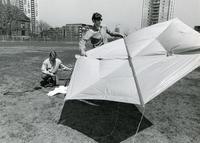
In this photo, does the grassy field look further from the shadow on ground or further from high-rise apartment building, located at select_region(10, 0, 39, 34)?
high-rise apartment building, located at select_region(10, 0, 39, 34)

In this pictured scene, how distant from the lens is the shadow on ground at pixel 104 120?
130 inches

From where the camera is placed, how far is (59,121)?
375 centimetres

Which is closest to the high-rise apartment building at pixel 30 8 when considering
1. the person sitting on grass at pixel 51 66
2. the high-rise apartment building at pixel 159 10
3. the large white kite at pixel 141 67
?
the high-rise apartment building at pixel 159 10

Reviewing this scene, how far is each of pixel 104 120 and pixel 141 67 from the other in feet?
4.78

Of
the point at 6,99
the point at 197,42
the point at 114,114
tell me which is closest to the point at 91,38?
the point at 114,114

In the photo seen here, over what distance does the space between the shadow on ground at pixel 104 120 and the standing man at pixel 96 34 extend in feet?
4.22

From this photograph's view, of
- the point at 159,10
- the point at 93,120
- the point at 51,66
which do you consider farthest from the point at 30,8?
the point at 93,120

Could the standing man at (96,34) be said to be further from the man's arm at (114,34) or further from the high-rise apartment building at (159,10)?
the high-rise apartment building at (159,10)

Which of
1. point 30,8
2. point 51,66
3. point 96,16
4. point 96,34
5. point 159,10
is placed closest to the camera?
point 96,16

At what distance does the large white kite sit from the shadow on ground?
882 mm

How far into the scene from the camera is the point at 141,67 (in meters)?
2.97

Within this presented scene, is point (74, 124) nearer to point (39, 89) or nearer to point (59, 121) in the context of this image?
point (59, 121)

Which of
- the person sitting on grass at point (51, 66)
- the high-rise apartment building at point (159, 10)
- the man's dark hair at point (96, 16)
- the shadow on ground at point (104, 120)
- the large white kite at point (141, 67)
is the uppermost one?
the high-rise apartment building at point (159, 10)

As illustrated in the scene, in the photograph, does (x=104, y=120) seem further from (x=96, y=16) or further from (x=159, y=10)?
(x=159, y=10)
